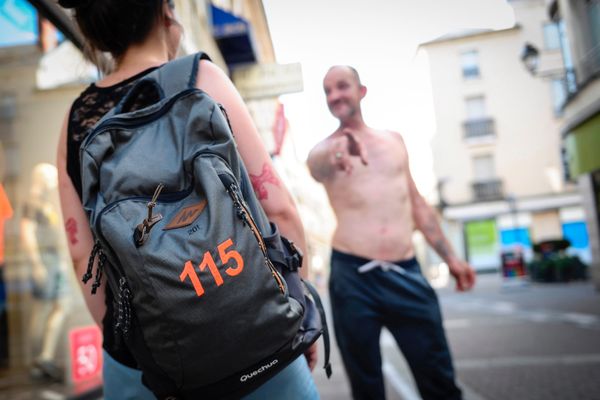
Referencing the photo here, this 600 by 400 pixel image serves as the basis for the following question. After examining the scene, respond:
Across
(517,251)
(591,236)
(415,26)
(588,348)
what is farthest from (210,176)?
(517,251)

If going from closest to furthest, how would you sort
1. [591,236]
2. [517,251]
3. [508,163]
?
1. [591,236]
2. [508,163]
3. [517,251]

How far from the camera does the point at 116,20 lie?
3.88ft

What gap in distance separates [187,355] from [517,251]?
57.7 feet

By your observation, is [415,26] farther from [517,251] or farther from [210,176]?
[517,251]

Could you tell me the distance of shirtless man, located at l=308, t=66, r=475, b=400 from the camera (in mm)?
1942

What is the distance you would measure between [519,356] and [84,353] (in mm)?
4188

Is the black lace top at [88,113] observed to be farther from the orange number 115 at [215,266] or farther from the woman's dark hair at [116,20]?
the orange number 115 at [215,266]

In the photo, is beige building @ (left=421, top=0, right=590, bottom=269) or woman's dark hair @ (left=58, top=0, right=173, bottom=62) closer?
woman's dark hair @ (left=58, top=0, right=173, bottom=62)

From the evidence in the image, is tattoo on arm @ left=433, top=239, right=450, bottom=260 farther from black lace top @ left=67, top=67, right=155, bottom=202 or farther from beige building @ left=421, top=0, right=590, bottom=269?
black lace top @ left=67, top=67, right=155, bottom=202

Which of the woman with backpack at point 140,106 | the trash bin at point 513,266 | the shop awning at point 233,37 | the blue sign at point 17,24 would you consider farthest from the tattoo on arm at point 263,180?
the trash bin at point 513,266

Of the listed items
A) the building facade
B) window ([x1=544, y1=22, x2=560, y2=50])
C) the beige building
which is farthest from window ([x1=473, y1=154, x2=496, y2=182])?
window ([x1=544, y1=22, x2=560, y2=50])

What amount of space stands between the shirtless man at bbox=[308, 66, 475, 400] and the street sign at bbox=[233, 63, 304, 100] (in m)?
0.32

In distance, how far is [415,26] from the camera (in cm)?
117

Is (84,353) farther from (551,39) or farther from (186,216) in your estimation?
(551,39)
